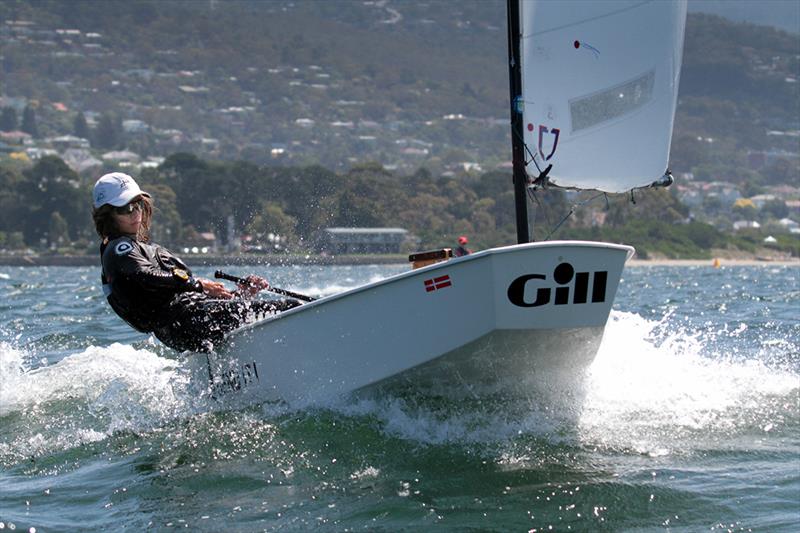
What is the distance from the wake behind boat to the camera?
679 centimetres

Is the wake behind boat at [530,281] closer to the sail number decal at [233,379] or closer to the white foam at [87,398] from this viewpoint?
the sail number decal at [233,379]

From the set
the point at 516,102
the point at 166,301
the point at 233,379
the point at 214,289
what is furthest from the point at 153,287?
the point at 516,102

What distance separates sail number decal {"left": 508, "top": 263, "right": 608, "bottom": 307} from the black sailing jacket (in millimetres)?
2120

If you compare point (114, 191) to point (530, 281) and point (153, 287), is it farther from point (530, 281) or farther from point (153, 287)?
point (530, 281)

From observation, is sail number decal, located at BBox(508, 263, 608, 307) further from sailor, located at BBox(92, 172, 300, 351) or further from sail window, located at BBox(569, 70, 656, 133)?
sailor, located at BBox(92, 172, 300, 351)

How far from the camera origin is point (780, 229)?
354 ft

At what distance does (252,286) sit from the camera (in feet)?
25.7

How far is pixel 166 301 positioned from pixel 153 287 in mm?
227

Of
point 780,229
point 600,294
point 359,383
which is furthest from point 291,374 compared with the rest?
point 780,229

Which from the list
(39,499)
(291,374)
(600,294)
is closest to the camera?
(39,499)

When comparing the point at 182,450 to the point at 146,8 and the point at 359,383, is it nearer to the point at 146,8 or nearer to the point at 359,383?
the point at 359,383

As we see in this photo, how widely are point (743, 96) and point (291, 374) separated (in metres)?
202

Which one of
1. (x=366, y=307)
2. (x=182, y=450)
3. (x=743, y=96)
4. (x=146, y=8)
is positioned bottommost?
(x=743, y=96)

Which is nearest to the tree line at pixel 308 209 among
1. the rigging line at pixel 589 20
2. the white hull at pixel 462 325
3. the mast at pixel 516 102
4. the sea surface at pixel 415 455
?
the sea surface at pixel 415 455
